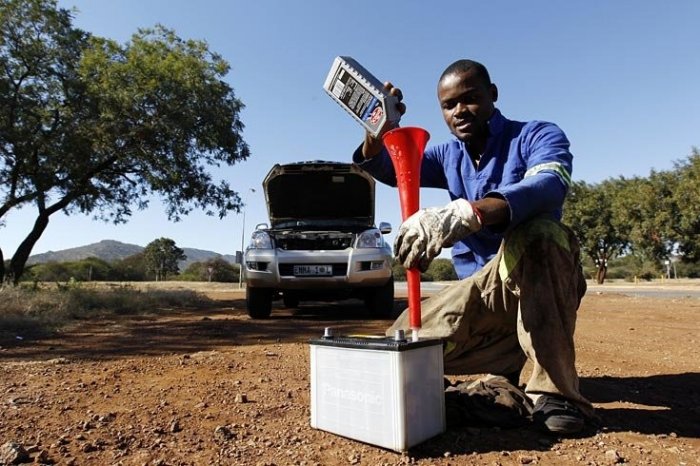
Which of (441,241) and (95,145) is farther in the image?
(95,145)

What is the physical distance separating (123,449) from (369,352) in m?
0.90

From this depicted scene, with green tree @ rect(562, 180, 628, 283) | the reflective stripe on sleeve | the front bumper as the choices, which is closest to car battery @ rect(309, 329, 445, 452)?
the reflective stripe on sleeve

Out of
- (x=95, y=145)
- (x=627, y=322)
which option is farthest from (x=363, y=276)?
(x=95, y=145)

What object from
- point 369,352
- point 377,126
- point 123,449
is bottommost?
point 123,449

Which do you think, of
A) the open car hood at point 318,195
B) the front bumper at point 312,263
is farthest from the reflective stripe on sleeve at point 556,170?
the open car hood at point 318,195

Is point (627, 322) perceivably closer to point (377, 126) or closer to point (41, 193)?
point (377, 126)

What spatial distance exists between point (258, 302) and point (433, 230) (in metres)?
4.95

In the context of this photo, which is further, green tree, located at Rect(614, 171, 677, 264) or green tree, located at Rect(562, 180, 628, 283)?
green tree, located at Rect(562, 180, 628, 283)

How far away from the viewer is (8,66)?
11156 mm

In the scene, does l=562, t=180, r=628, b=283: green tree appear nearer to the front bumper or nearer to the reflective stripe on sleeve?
the front bumper

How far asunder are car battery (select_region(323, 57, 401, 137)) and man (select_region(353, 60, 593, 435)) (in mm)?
74

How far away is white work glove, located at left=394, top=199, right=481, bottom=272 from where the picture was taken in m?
1.33

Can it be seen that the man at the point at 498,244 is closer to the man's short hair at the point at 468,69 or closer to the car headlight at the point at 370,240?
the man's short hair at the point at 468,69

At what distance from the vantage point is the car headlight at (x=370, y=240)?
5738 millimetres
